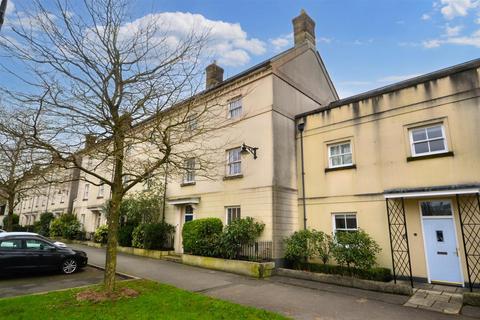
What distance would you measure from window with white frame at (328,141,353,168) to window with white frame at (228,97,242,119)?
5063 mm

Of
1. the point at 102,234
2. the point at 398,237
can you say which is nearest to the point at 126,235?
the point at 102,234

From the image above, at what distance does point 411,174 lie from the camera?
36.0 feet

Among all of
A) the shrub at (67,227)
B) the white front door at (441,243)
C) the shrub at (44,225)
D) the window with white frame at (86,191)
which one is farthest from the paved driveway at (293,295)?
the shrub at (44,225)

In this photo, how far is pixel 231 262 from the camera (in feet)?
40.8

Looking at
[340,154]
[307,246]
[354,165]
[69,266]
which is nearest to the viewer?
[69,266]

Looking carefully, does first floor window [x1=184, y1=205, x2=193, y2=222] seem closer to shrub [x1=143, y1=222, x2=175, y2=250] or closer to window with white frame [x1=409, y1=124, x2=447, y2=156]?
shrub [x1=143, y1=222, x2=175, y2=250]

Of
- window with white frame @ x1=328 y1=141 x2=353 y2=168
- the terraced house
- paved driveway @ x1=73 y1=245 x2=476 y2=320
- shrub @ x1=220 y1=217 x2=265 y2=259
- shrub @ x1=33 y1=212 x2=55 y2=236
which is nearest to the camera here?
paved driveway @ x1=73 y1=245 x2=476 y2=320

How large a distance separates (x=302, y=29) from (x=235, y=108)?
6.60m

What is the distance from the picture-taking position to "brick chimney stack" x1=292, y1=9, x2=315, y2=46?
17.4 meters

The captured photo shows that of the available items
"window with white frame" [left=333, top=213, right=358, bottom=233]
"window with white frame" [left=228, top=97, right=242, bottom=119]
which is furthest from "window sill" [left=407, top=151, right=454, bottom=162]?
"window with white frame" [left=228, top=97, right=242, bottom=119]

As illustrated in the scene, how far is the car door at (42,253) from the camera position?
10.6m

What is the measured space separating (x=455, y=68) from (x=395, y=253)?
7.15 meters

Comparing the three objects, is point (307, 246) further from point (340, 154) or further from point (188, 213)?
point (188, 213)

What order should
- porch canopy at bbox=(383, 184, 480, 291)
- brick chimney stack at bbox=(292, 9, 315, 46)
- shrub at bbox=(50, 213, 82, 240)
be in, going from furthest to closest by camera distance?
shrub at bbox=(50, 213, 82, 240) < brick chimney stack at bbox=(292, 9, 315, 46) < porch canopy at bbox=(383, 184, 480, 291)
